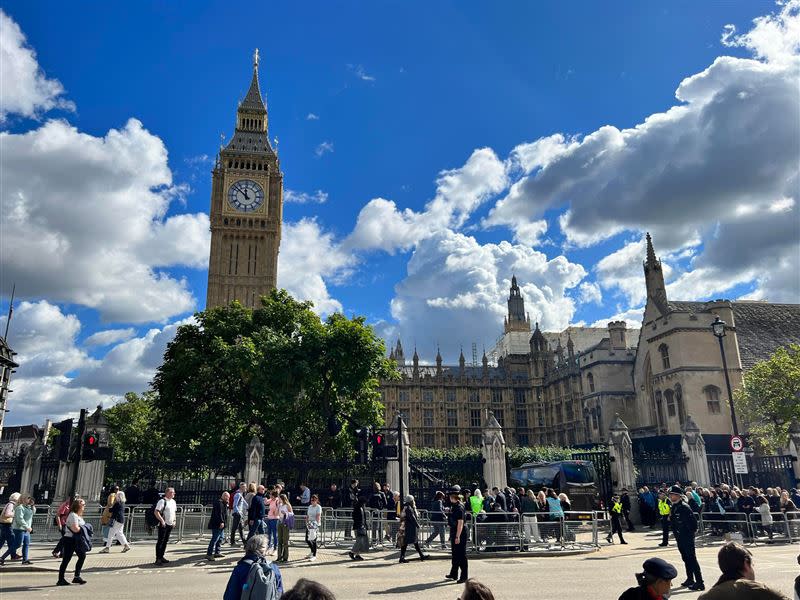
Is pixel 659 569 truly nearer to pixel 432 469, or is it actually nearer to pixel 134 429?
pixel 432 469

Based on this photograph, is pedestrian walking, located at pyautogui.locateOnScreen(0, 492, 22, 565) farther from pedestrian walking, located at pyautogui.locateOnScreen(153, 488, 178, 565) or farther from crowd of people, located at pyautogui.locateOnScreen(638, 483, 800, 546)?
crowd of people, located at pyautogui.locateOnScreen(638, 483, 800, 546)

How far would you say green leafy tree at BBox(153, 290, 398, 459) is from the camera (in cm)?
2933

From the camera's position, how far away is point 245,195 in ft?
259

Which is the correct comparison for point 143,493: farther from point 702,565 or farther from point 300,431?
point 702,565

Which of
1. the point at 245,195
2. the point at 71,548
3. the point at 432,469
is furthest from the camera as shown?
the point at 245,195

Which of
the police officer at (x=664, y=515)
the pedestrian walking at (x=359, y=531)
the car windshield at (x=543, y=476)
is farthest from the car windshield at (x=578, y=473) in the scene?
the pedestrian walking at (x=359, y=531)

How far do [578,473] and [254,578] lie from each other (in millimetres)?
21667

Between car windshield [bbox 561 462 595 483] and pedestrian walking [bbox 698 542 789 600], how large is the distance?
2045cm

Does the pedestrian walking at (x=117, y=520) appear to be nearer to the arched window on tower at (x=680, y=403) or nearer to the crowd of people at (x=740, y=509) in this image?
the crowd of people at (x=740, y=509)

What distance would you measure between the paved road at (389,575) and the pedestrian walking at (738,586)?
17.7ft

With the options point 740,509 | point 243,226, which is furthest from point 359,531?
point 243,226

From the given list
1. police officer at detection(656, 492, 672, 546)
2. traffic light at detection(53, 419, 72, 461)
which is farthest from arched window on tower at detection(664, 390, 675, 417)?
traffic light at detection(53, 419, 72, 461)

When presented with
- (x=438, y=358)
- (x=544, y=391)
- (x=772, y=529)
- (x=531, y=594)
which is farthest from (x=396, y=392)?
(x=531, y=594)

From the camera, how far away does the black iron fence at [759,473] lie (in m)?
26.0
